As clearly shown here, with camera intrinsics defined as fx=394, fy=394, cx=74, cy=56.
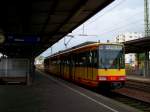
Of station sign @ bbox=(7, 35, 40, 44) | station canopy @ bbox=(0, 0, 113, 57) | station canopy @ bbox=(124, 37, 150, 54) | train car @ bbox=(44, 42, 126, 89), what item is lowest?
train car @ bbox=(44, 42, 126, 89)

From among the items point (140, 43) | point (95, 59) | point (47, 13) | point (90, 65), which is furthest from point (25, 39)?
point (140, 43)

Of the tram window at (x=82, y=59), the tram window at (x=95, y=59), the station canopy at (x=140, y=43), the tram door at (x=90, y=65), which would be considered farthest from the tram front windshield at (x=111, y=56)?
the station canopy at (x=140, y=43)

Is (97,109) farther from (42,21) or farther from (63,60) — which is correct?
(63,60)

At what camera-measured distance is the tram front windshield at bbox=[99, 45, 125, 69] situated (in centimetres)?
2252

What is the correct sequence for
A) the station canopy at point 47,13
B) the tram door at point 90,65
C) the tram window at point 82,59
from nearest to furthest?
the station canopy at point 47,13 < the tram door at point 90,65 < the tram window at point 82,59

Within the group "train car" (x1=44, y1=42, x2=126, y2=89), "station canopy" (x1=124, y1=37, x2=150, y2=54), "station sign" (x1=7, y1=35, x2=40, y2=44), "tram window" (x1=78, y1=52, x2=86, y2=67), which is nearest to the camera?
"train car" (x1=44, y1=42, x2=126, y2=89)

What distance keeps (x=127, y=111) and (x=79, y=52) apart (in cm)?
1397

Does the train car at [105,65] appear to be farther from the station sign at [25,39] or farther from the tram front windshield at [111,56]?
the station sign at [25,39]

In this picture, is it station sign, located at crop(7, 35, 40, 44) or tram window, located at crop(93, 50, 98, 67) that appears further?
station sign, located at crop(7, 35, 40, 44)

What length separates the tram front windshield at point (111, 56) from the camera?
886 inches

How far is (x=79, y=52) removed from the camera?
26.7 m

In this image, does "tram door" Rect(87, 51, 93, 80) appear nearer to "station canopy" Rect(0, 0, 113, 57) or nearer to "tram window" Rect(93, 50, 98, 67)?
"tram window" Rect(93, 50, 98, 67)

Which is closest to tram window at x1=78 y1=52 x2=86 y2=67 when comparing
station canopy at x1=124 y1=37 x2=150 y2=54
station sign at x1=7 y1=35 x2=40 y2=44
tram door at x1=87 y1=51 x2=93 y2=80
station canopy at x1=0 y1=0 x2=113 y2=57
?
tram door at x1=87 y1=51 x2=93 y2=80

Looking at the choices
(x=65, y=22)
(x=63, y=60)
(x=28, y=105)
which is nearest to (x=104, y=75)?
(x=65, y=22)
